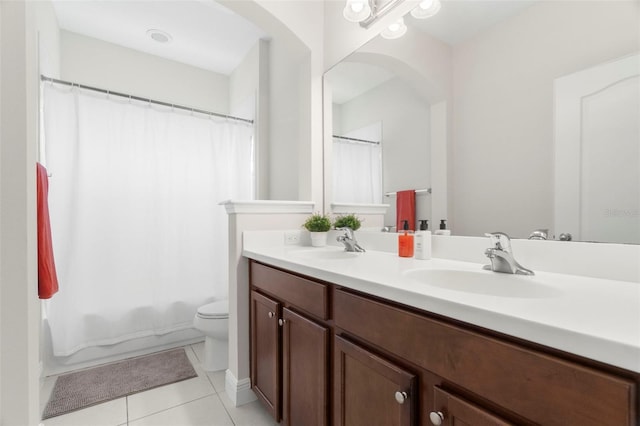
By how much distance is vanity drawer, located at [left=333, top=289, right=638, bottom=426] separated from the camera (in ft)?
1.46

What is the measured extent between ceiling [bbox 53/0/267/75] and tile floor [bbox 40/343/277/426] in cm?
268

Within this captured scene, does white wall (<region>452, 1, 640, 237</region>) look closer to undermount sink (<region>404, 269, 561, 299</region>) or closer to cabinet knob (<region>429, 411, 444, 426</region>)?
undermount sink (<region>404, 269, 561, 299</region>)

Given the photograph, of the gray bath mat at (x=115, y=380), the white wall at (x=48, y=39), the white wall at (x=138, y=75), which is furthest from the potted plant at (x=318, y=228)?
the white wall at (x=138, y=75)

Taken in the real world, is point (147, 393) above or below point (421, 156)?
below

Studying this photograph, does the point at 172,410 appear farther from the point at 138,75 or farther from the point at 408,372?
the point at 138,75

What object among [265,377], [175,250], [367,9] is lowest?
[265,377]

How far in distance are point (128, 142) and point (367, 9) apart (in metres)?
1.95

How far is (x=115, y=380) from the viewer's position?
1.96 m

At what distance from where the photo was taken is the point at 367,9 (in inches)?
64.4

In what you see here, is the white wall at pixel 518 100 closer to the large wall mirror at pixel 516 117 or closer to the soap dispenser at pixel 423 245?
Answer: the large wall mirror at pixel 516 117

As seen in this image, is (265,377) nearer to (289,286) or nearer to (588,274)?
(289,286)

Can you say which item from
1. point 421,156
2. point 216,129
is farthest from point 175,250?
point 421,156

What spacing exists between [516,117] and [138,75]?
317cm

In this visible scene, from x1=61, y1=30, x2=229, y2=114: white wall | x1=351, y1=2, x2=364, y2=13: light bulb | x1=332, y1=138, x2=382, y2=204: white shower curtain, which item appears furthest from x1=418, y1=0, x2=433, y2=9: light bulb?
x1=61, y1=30, x2=229, y2=114: white wall
